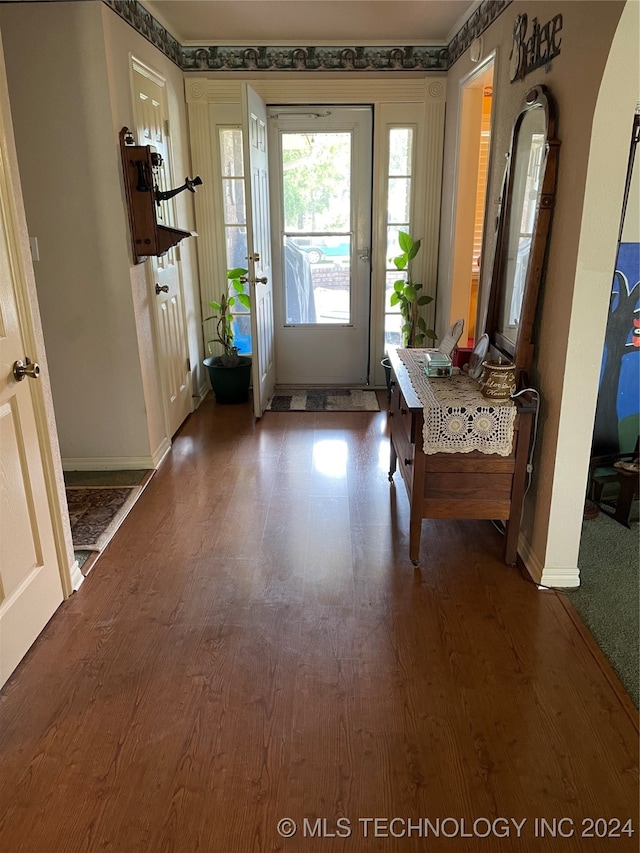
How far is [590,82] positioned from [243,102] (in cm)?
235

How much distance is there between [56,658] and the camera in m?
2.04

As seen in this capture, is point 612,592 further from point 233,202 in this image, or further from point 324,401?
point 233,202

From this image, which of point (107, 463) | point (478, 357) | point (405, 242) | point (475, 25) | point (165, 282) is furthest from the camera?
point (405, 242)

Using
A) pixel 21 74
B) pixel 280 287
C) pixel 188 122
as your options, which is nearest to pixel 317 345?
pixel 280 287

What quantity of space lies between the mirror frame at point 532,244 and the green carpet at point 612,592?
33.6 inches

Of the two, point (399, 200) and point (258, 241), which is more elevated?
point (399, 200)

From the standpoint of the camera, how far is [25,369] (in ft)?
6.49

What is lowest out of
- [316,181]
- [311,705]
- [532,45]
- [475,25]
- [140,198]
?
[311,705]

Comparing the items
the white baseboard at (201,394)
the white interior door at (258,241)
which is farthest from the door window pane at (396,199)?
the white baseboard at (201,394)

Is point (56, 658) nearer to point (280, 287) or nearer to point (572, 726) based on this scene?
point (572, 726)

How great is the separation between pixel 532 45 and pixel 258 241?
2118 millimetres

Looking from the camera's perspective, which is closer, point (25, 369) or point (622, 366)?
point (25, 369)

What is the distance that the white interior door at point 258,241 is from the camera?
3.79m

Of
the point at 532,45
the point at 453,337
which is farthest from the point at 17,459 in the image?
the point at 532,45
